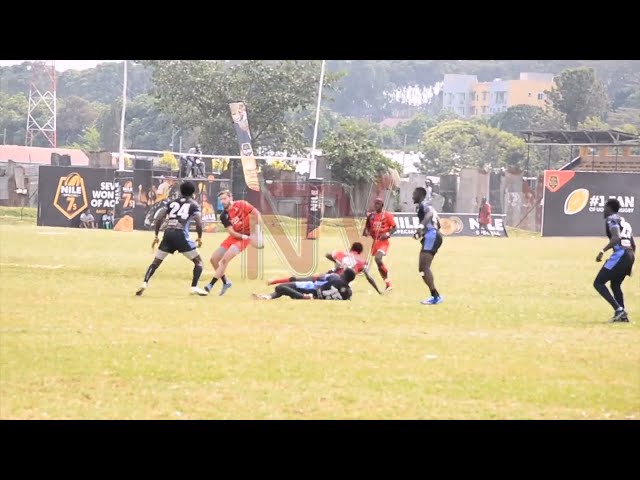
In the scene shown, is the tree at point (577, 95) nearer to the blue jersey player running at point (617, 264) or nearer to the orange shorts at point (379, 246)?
the orange shorts at point (379, 246)

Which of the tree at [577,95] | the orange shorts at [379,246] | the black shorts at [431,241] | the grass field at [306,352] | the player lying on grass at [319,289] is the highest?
the tree at [577,95]

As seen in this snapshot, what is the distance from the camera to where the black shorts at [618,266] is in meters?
19.5

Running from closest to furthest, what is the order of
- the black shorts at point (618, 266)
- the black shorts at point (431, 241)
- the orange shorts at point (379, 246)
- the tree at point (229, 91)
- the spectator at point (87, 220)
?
the black shorts at point (618, 266) → the black shorts at point (431, 241) → the orange shorts at point (379, 246) → the spectator at point (87, 220) → the tree at point (229, 91)

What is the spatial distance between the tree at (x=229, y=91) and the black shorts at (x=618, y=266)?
194 ft

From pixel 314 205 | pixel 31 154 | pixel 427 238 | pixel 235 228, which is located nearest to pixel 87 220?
pixel 314 205

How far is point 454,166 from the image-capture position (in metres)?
111

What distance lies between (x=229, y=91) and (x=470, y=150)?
134 ft

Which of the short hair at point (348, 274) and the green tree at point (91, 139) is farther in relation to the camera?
the green tree at point (91, 139)

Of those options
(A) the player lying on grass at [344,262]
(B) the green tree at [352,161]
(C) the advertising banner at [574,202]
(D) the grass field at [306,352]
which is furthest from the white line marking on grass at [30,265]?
(B) the green tree at [352,161]

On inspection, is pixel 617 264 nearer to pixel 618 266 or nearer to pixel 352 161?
pixel 618 266

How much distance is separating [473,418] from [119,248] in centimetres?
2726

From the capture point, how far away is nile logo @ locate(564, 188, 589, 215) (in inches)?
2409

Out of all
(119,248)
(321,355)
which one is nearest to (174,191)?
(119,248)
